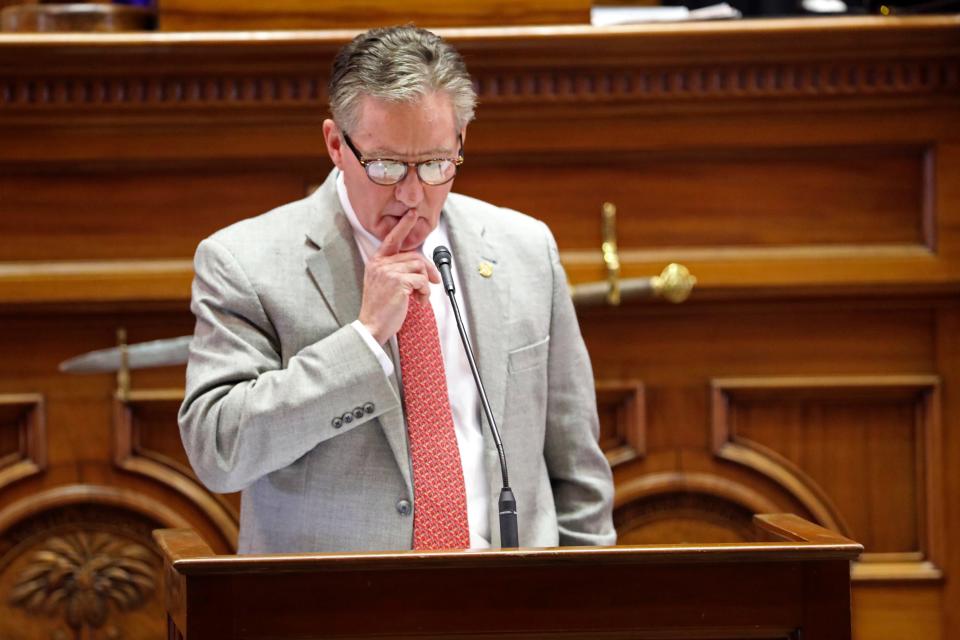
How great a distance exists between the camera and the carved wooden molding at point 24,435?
118 inches

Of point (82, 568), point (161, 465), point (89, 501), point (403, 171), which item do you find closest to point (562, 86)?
point (403, 171)

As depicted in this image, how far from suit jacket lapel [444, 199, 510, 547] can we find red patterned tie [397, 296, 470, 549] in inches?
2.1

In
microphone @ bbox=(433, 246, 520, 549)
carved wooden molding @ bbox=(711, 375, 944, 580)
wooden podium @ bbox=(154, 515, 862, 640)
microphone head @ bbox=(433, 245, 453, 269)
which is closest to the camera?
wooden podium @ bbox=(154, 515, 862, 640)

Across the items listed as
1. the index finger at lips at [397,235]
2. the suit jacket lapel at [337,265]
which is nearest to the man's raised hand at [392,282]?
the index finger at lips at [397,235]

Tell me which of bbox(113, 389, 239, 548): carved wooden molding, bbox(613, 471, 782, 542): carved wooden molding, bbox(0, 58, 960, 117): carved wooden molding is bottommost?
bbox(613, 471, 782, 542): carved wooden molding

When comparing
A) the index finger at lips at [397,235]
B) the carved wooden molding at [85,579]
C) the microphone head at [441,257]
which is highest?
the index finger at lips at [397,235]

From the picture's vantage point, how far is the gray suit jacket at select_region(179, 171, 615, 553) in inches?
82.7

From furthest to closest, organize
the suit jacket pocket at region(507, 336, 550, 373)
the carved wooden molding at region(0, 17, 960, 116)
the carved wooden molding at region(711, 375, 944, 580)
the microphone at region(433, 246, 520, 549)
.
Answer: the carved wooden molding at region(711, 375, 944, 580) → the carved wooden molding at region(0, 17, 960, 116) → the suit jacket pocket at region(507, 336, 550, 373) → the microphone at region(433, 246, 520, 549)

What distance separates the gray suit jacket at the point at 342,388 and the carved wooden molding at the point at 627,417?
0.60 meters

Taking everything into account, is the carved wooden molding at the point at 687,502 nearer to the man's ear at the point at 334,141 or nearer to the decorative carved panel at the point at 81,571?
the decorative carved panel at the point at 81,571

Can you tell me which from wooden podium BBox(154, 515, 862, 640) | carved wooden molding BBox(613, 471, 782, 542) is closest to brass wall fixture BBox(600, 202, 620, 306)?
carved wooden molding BBox(613, 471, 782, 542)

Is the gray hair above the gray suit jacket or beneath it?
above

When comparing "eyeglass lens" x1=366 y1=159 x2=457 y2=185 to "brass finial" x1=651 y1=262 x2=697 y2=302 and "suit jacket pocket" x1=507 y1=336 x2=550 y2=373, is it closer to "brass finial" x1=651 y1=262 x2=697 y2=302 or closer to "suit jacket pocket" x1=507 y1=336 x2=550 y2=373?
"suit jacket pocket" x1=507 y1=336 x2=550 y2=373

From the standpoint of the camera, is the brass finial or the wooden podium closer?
the wooden podium
